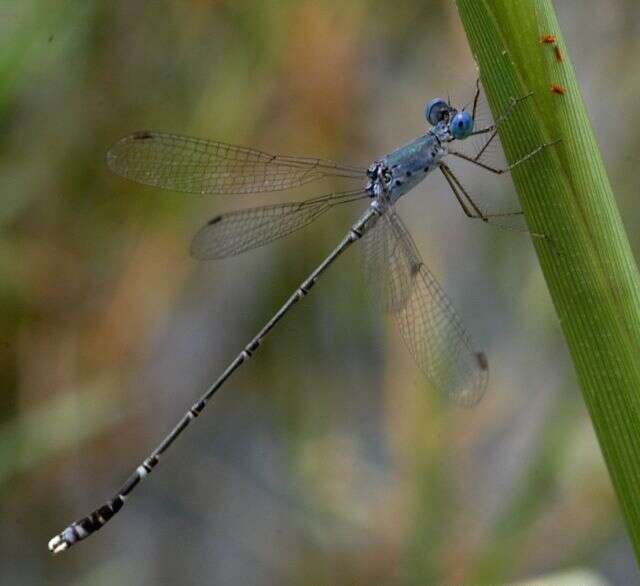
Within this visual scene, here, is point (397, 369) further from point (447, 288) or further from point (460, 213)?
point (460, 213)

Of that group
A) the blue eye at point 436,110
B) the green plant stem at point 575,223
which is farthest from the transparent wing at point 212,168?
the green plant stem at point 575,223

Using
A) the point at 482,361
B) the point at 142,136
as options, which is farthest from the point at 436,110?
the point at 142,136

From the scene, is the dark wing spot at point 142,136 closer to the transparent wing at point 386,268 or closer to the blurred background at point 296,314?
the blurred background at point 296,314

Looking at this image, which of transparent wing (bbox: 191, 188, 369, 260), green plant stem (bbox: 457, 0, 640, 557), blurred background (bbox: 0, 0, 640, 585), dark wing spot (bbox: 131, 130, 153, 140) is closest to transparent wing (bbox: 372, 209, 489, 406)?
transparent wing (bbox: 191, 188, 369, 260)

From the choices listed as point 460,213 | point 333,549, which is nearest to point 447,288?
Result: point 460,213

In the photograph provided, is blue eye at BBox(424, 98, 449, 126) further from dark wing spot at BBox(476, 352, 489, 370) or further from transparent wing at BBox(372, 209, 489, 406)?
dark wing spot at BBox(476, 352, 489, 370)

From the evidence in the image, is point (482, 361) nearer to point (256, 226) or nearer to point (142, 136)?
point (256, 226)

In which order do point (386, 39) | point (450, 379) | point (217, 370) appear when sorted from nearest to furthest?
point (450, 379), point (386, 39), point (217, 370)
